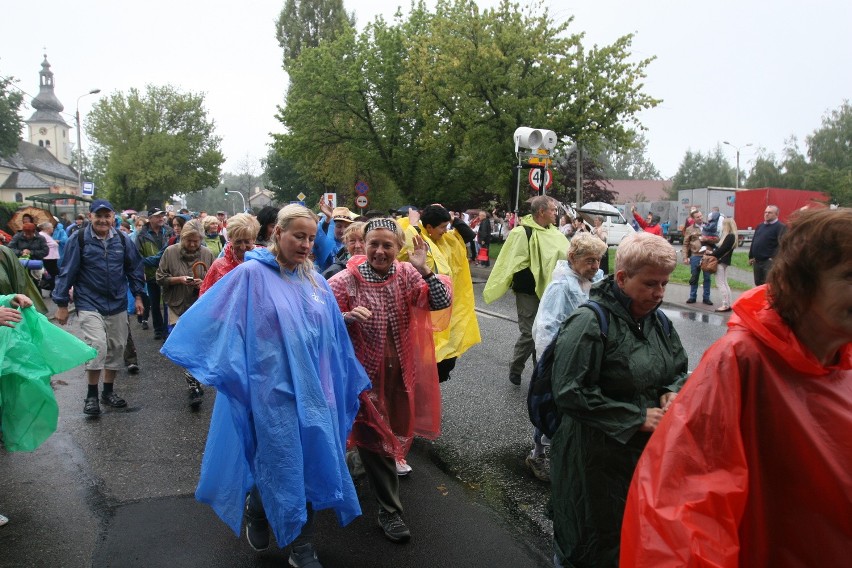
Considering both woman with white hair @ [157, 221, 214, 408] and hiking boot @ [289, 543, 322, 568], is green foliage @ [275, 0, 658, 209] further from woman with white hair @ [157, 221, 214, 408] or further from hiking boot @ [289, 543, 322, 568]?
hiking boot @ [289, 543, 322, 568]

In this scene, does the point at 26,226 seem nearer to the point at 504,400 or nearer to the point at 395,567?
the point at 504,400

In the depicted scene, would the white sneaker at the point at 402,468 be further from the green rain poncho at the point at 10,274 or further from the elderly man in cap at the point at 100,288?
the elderly man in cap at the point at 100,288

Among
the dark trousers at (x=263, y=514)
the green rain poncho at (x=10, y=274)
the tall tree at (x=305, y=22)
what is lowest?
the dark trousers at (x=263, y=514)

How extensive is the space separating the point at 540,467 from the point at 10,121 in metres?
67.1

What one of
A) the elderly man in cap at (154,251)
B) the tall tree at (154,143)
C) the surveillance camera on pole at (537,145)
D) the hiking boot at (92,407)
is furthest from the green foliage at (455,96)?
the tall tree at (154,143)

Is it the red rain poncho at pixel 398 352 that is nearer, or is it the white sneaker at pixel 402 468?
the red rain poncho at pixel 398 352

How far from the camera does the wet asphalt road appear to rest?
3.61 meters

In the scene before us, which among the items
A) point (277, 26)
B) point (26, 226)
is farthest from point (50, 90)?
point (26, 226)

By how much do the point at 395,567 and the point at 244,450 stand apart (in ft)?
3.25

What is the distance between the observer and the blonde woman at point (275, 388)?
124 inches

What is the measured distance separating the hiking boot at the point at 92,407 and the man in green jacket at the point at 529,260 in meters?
3.77

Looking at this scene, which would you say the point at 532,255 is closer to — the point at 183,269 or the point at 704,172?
the point at 183,269

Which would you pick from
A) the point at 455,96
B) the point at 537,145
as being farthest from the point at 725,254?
the point at 455,96

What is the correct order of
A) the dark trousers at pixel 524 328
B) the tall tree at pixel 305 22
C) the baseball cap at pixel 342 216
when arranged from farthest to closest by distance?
the tall tree at pixel 305 22 < the baseball cap at pixel 342 216 < the dark trousers at pixel 524 328
